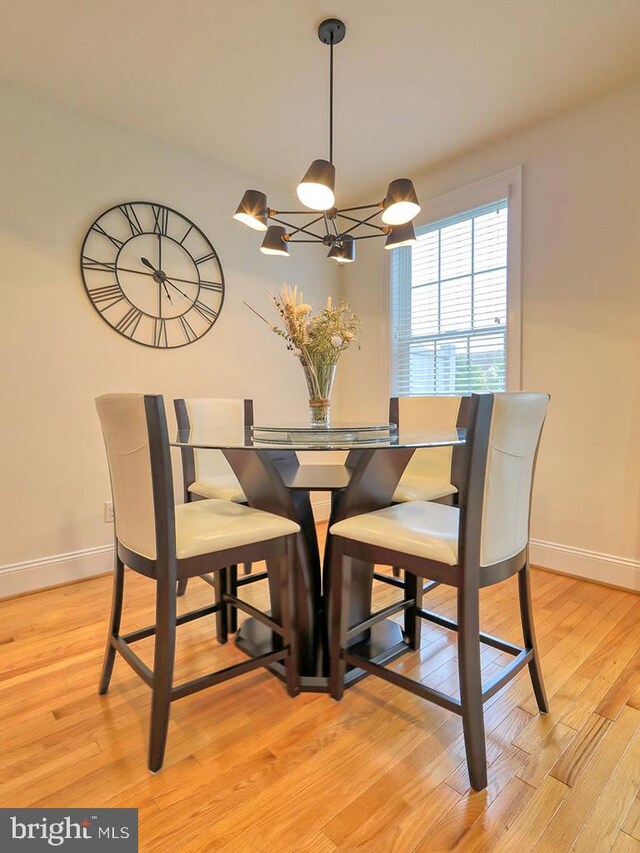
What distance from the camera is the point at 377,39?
205 centimetres

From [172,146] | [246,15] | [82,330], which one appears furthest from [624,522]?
[172,146]

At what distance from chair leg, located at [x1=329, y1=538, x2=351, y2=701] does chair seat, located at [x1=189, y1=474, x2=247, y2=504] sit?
2.47 ft

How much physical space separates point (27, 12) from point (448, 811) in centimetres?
319

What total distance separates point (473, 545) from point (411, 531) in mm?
203

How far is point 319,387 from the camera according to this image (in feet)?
6.61

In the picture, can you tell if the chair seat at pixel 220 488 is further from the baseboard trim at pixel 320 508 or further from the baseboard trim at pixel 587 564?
the baseboard trim at pixel 587 564

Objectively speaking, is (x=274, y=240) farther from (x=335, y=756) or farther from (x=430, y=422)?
(x=335, y=756)

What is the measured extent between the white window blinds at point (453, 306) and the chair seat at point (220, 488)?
1699 mm

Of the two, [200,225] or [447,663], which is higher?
[200,225]

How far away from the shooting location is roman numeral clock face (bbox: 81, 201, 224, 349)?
2656 millimetres

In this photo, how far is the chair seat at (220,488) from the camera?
218cm

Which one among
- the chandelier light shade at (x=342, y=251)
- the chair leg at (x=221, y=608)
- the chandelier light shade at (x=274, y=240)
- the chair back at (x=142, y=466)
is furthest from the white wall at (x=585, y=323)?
the chair back at (x=142, y=466)

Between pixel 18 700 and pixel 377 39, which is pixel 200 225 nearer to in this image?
pixel 377 39

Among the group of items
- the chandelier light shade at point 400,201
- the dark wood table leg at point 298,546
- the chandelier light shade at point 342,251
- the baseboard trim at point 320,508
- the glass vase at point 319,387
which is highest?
the chandelier light shade at point 400,201
